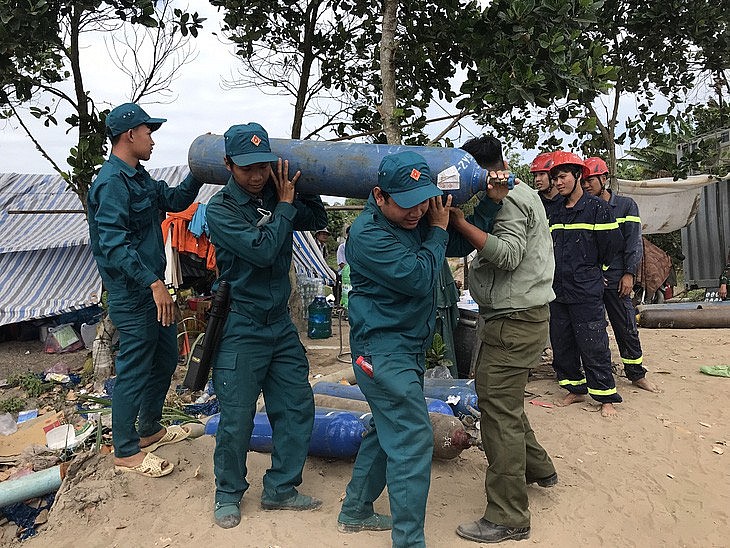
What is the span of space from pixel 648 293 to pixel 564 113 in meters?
5.81

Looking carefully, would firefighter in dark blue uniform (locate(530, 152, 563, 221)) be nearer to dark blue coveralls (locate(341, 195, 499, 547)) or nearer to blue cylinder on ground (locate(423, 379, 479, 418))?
blue cylinder on ground (locate(423, 379, 479, 418))

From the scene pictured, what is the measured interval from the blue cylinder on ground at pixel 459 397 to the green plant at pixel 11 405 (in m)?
4.35

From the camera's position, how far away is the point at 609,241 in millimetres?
4996

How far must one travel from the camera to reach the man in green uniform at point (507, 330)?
303 cm

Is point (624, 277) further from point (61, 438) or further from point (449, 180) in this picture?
point (61, 438)

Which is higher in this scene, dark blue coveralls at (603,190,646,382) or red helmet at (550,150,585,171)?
red helmet at (550,150,585,171)

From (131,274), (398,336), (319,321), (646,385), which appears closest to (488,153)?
(398,336)

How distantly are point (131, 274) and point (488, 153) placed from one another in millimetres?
2083

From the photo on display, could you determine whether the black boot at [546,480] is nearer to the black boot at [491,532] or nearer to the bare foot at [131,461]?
the black boot at [491,532]

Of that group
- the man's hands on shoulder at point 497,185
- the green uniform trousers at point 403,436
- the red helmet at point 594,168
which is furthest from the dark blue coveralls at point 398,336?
the red helmet at point 594,168

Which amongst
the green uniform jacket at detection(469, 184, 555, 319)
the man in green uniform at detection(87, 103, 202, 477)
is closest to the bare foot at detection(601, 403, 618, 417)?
the green uniform jacket at detection(469, 184, 555, 319)

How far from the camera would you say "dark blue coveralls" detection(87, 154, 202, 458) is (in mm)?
3516

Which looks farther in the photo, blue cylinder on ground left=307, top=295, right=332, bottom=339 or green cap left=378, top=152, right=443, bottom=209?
blue cylinder on ground left=307, top=295, right=332, bottom=339

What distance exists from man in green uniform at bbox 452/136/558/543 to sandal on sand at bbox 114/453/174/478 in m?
1.85
